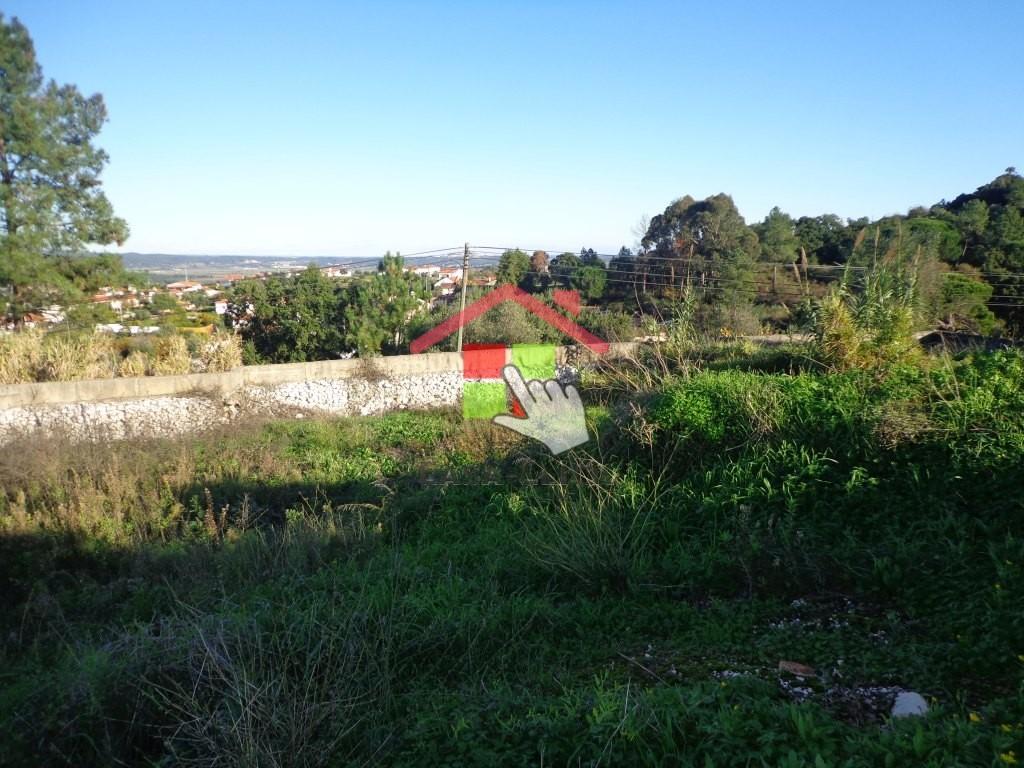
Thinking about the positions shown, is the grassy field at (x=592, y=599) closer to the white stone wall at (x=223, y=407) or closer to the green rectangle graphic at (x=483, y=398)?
the white stone wall at (x=223, y=407)

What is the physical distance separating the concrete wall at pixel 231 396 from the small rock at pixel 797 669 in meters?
7.11

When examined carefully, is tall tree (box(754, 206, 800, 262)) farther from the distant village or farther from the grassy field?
the grassy field

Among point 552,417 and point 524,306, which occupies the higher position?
point 524,306

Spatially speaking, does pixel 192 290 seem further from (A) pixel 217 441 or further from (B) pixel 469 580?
(B) pixel 469 580

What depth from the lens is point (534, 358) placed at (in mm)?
14602

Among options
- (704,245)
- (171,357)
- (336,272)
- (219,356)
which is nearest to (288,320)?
(336,272)

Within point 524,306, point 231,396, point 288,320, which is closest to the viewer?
point 231,396

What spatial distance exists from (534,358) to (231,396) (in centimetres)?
587

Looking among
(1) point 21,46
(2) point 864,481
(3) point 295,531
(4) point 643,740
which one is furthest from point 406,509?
(1) point 21,46

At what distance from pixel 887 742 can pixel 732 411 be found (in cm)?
392

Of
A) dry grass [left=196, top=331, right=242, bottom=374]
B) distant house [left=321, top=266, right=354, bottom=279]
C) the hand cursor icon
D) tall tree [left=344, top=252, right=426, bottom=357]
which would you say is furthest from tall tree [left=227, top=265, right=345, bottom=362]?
the hand cursor icon

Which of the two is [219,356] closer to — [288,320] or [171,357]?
[171,357]

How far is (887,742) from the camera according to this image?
2.21m

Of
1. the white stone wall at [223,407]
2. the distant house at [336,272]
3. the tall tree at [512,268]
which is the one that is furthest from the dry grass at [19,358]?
the tall tree at [512,268]
